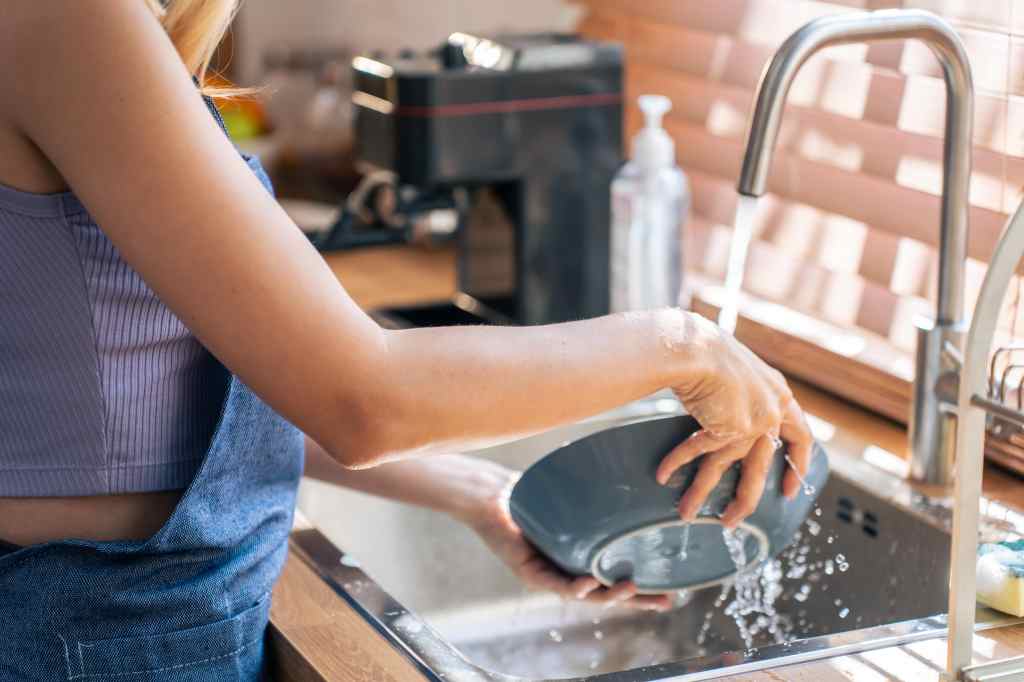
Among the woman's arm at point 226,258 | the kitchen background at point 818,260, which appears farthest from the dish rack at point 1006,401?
the woman's arm at point 226,258

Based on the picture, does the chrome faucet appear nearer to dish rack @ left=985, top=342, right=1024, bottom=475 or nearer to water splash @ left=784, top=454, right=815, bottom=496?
dish rack @ left=985, top=342, right=1024, bottom=475

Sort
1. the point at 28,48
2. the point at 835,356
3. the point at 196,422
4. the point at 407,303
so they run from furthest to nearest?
the point at 407,303, the point at 835,356, the point at 196,422, the point at 28,48

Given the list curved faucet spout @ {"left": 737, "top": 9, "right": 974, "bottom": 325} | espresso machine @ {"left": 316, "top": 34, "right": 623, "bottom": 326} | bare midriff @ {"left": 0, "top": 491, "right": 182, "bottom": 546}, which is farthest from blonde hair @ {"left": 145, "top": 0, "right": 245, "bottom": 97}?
espresso machine @ {"left": 316, "top": 34, "right": 623, "bottom": 326}

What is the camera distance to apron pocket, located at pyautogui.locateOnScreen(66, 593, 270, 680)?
2.84ft

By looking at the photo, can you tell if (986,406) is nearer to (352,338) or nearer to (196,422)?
(352,338)

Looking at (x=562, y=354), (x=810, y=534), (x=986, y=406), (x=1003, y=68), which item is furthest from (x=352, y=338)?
(x=1003, y=68)

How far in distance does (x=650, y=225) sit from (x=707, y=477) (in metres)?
0.72

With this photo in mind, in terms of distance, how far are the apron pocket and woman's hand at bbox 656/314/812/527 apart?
31 cm

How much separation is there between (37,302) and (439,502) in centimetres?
46

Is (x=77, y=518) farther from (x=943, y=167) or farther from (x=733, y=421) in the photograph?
(x=943, y=167)

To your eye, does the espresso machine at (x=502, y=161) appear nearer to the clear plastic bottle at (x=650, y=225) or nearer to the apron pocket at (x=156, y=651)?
the clear plastic bottle at (x=650, y=225)

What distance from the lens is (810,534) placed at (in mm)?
1231

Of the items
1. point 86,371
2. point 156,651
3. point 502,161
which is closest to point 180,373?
point 86,371

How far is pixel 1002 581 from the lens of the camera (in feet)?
3.12
